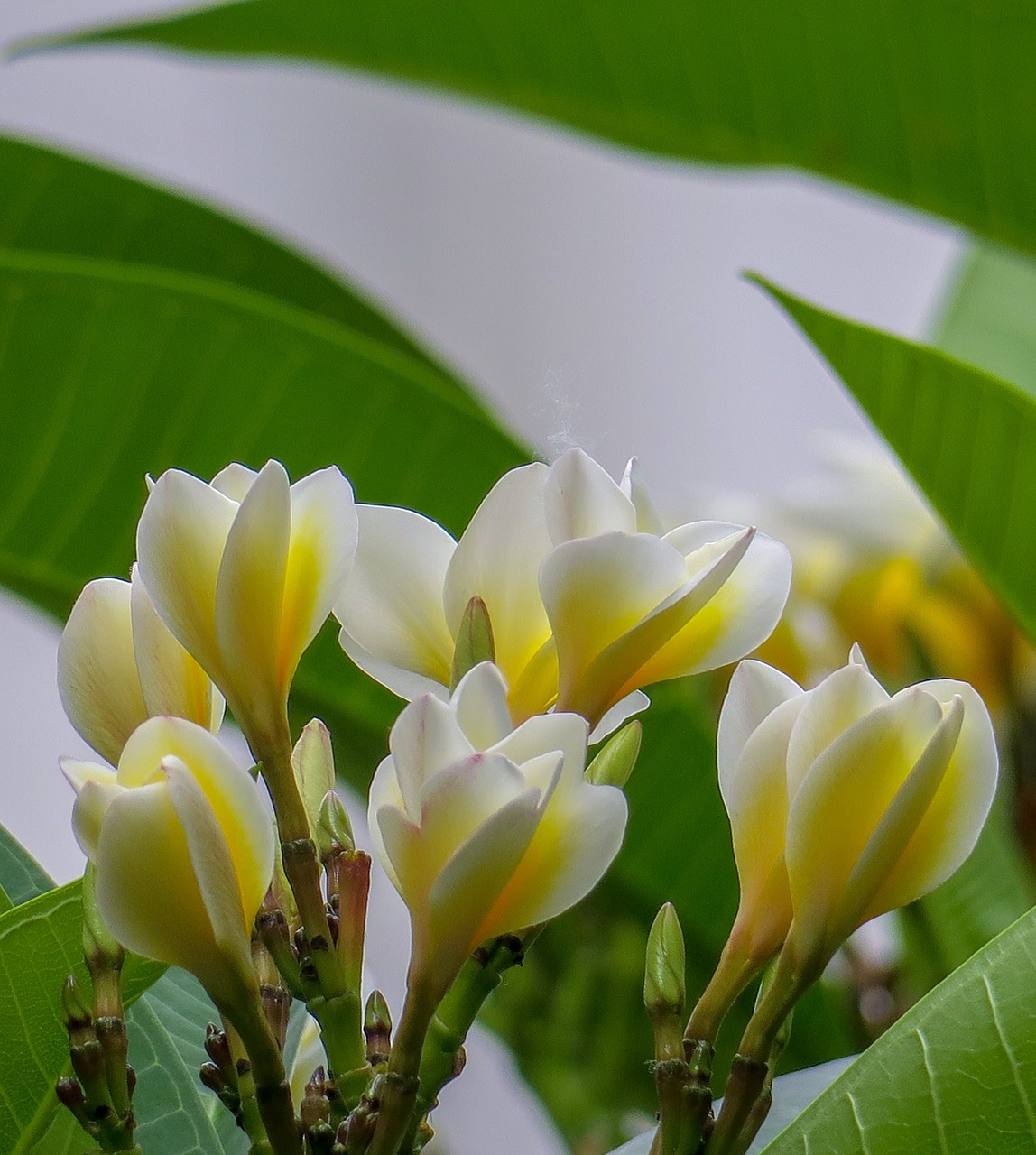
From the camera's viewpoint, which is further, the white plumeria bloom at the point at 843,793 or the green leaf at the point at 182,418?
the green leaf at the point at 182,418

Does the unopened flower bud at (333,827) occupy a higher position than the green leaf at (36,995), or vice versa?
the unopened flower bud at (333,827)

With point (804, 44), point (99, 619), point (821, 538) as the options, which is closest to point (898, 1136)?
point (99, 619)

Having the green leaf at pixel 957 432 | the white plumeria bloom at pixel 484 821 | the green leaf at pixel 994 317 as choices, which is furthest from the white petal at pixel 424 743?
the green leaf at pixel 994 317

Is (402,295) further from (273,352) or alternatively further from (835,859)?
(835,859)

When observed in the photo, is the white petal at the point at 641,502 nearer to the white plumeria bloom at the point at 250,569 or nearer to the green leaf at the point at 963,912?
the white plumeria bloom at the point at 250,569

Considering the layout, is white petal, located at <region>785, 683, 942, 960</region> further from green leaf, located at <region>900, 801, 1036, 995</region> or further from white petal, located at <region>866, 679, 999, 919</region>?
green leaf, located at <region>900, 801, 1036, 995</region>

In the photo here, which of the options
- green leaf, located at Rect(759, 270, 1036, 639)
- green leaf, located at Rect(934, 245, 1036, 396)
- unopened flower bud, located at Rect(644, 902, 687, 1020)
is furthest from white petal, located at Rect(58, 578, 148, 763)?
green leaf, located at Rect(934, 245, 1036, 396)

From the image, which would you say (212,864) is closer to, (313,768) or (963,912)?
(313,768)
